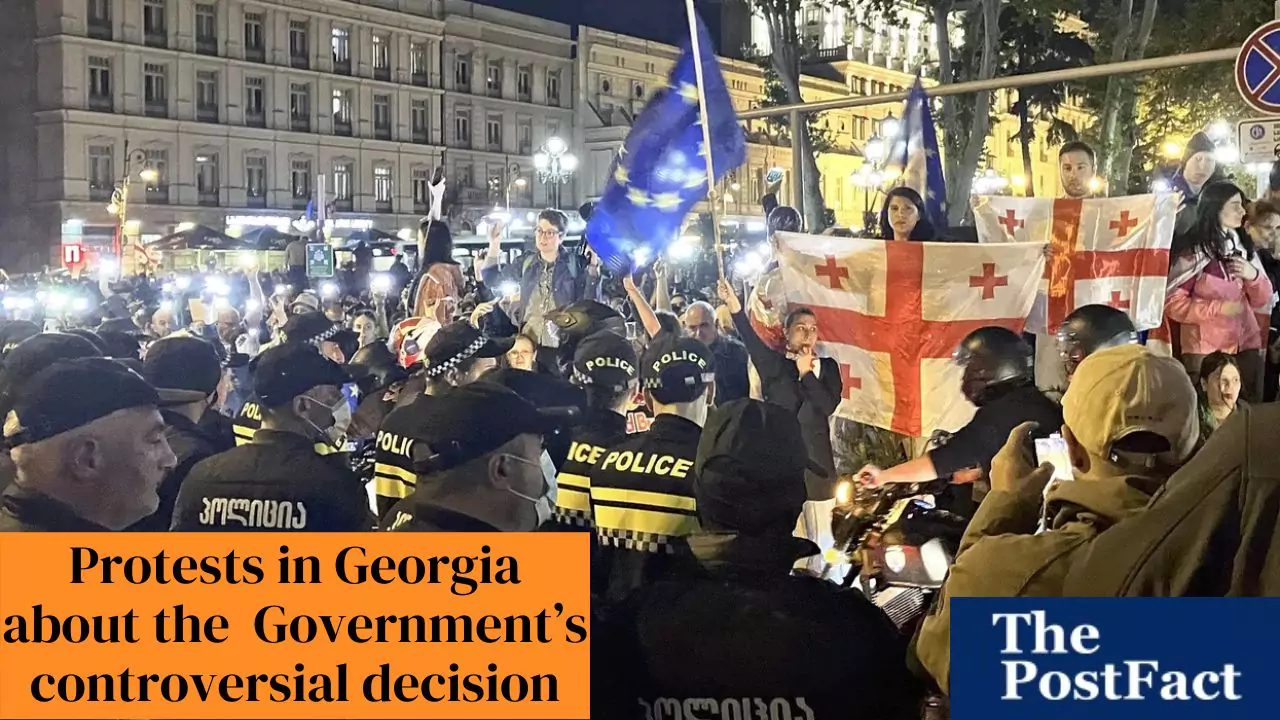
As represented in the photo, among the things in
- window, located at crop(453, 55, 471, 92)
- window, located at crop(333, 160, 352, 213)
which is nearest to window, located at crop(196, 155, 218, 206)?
window, located at crop(333, 160, 352, 213)

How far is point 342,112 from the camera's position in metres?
62.0

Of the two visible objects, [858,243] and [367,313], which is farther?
[367,313]

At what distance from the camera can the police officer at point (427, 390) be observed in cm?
A: 455

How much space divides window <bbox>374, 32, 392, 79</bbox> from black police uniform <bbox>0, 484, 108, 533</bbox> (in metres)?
61.0

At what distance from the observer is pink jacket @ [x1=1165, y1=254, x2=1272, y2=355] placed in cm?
773

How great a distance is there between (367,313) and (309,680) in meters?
8.21

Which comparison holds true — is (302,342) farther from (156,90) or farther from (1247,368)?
(156,90)

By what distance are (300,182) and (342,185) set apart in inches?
87.8

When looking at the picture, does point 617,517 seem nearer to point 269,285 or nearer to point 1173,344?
point 1173,344

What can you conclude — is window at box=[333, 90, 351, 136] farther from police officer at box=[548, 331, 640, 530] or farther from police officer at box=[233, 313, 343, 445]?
police officer at box=[548, 331, 640, 530]

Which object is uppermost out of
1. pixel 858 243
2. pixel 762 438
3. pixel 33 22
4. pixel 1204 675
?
pixel 33 22

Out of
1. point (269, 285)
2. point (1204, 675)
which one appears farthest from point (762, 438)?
point (269, 285)

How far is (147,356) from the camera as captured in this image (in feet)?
20.4

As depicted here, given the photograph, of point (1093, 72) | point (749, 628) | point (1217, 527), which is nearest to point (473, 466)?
point (749, 628)
